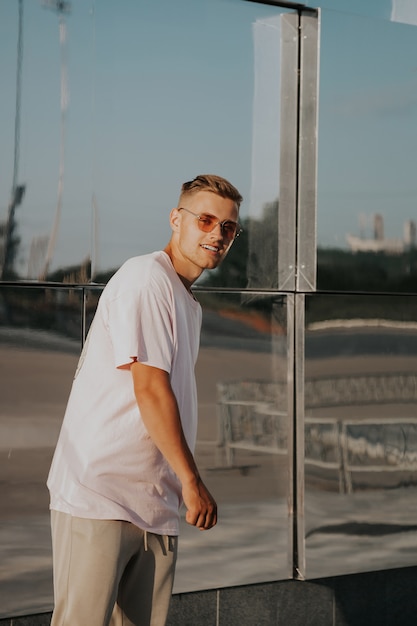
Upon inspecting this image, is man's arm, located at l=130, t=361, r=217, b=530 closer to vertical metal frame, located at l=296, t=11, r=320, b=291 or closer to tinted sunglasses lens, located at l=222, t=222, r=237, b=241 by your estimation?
tinted sunglasses lens, located at l=222, t=222, r=237, b=241

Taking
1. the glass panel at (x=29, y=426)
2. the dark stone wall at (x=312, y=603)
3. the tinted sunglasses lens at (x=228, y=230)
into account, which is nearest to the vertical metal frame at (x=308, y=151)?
the glass panel at (x=29, y=426)

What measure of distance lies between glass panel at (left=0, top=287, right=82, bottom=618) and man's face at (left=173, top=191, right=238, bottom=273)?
1.55m

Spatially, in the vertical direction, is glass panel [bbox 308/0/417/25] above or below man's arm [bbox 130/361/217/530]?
above

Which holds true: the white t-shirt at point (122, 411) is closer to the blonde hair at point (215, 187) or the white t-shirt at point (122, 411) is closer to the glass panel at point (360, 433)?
the blonde hair at point (215, 187)

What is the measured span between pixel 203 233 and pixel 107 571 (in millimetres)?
1097

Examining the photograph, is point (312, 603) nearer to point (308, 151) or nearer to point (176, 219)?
point (308, 151)

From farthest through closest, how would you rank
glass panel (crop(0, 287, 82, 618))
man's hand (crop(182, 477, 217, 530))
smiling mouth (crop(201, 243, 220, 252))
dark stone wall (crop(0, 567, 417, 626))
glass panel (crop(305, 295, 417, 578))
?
glass panel (crop(305, 295, 417, 578)), dark stone wall (crop(0, 567, 417, 626)), glass panel (crop(0, 287, 82, 618)), smiling mouth (crop(201, 243, 220, 252)), man's hand (crop(182, 477, 217, 530))

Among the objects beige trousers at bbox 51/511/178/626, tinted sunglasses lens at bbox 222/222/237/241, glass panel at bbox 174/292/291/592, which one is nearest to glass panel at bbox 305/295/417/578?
glass panel at bbox 174/292/291/592

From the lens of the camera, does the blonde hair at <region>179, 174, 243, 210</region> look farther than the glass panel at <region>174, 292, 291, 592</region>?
No

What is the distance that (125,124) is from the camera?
5.33 meters

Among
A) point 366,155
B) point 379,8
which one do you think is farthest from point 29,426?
point 379,8

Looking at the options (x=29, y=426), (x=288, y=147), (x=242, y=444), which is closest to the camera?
(x=29, y=426)

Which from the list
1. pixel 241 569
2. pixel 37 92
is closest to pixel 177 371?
pixel 37 92

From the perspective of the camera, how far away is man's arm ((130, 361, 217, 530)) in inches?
129
